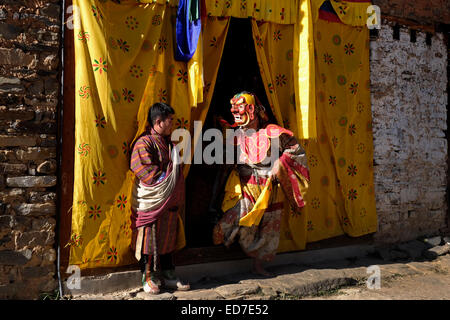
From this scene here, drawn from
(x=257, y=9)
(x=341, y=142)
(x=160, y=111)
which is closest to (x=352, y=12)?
(x=257, y=9)

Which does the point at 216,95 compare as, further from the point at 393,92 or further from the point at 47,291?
the point at 47,291

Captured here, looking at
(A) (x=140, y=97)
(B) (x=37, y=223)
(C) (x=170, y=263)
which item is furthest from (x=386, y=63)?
(B) (x=37, y=223)

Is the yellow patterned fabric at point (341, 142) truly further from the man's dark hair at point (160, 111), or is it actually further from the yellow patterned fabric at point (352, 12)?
the man's dark hair at point (160, 111)

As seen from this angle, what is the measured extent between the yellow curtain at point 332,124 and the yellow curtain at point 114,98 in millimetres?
1145

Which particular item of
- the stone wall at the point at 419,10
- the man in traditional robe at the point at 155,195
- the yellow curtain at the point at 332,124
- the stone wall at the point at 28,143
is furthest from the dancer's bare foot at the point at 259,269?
the stone wall at the point at 419,10

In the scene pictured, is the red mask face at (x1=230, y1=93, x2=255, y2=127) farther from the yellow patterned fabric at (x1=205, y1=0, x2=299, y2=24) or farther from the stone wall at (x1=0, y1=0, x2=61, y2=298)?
the stone wall at (x1=0, y1=0, x2=61, y2=298)

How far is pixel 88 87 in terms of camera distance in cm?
376

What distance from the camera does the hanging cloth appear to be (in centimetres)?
409

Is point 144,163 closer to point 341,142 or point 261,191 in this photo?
point 261,191

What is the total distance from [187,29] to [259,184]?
1.74 m

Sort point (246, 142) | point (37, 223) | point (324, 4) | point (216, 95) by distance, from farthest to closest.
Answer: point (216, 95) < point (324, 4) < point (246, 142) < point (37, 223)

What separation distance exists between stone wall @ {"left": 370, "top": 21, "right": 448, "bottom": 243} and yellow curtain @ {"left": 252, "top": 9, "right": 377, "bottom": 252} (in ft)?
0.85

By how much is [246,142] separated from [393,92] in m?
2.51

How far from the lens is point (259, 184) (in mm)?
4523
